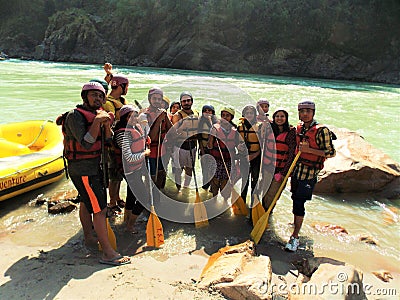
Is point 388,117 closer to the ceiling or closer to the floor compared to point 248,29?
closer to the floor

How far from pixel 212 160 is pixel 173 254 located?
52.8 inches

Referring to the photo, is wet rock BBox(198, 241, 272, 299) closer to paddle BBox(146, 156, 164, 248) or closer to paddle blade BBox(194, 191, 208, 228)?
paddle BBox(146, 156, 164, 248)

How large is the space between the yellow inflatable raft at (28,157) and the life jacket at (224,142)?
105 inches

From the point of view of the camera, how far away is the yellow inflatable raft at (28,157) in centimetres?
438

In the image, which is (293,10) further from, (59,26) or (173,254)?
(173,254)

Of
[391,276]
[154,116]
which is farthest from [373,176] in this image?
[154,116]

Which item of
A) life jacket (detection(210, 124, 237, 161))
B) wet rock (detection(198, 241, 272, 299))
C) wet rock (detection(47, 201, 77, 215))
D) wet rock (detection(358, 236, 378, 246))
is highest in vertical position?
life jacket (detection(210, 124, 237, 161))

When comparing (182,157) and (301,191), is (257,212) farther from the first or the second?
(182,157)

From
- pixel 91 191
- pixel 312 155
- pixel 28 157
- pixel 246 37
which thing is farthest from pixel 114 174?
pixel 246 37

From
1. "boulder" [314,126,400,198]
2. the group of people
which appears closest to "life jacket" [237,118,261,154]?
the group of people

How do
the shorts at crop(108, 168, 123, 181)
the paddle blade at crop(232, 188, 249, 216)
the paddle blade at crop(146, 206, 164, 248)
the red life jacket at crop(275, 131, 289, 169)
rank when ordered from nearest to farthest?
the paddle blade at crop(146, 206, 164, 248), the red life jacket at crop(275, 131, 289, 169), the shorts at crop(108, 168, 123, 181), the paddle blade at crop(232, 188, 249, 216)

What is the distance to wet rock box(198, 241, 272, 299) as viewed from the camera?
2.47 m

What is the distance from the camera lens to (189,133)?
4.41 meters

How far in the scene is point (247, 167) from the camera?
4129mm
